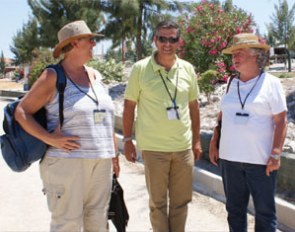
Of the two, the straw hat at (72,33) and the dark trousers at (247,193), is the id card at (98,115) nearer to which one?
the straw hat at (72,33)

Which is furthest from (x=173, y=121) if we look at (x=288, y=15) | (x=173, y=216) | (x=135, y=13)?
(x=288, y=15)

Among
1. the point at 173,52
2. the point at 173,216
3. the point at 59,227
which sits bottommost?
the point at 173,216

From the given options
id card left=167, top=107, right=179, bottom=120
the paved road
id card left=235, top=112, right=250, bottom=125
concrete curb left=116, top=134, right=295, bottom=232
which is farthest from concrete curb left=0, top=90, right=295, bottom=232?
id card left=167, top=107, right=179, bottom=120

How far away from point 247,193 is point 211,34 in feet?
32.9

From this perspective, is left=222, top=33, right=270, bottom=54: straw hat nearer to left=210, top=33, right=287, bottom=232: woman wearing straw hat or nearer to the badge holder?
left=210, top=33, right=287, bottom=232: woman wearing straw hat

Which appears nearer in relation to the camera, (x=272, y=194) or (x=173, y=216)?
(x=272, y=194)

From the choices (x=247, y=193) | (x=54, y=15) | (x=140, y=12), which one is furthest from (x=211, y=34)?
(x=54, y=15)

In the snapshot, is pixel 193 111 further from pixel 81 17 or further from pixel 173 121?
pixel 81 17

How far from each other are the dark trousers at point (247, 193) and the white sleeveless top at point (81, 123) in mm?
1090

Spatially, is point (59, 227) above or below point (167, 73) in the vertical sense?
below

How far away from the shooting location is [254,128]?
350cm

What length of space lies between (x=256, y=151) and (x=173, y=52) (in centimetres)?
106

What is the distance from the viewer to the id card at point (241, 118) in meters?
3.52

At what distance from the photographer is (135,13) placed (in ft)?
67.4
